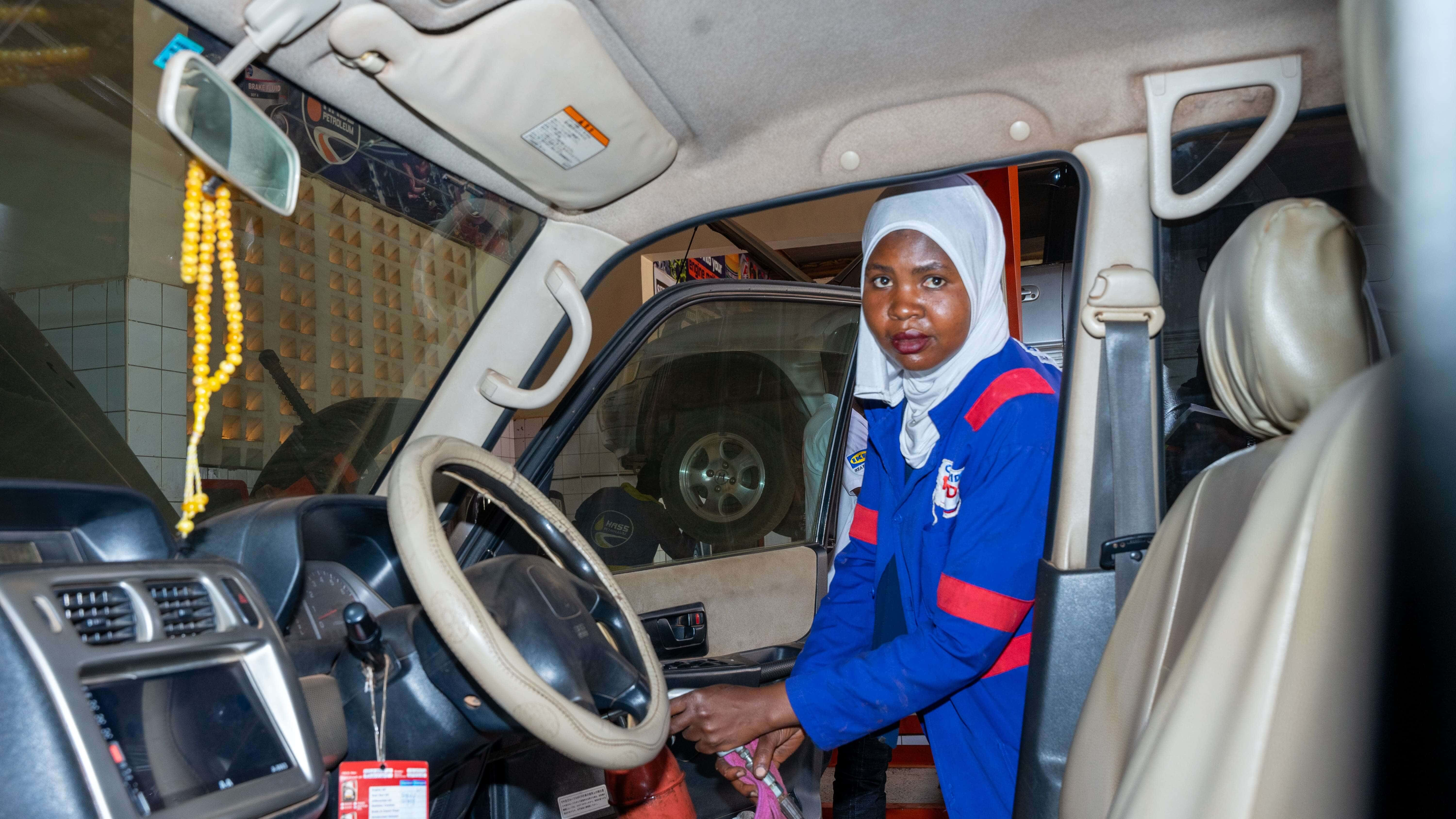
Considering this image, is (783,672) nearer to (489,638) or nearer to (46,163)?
(489,638)

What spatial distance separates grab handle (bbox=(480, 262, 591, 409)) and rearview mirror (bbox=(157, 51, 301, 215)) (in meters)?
0.54

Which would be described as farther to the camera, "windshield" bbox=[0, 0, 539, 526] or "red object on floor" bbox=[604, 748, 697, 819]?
"red object on floor" bbox=[604, 748, 697, 819]

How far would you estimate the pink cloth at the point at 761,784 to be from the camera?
1952mm

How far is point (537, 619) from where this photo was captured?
4.06 feet

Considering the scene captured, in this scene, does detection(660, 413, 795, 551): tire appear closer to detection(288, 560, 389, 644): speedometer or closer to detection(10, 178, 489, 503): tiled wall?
detection(10, 178, 489, 503): tiled wall

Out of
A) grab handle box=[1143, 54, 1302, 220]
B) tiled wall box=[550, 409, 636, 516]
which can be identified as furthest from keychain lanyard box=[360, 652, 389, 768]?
grab handle box=[1143, 54, 1302, 220]

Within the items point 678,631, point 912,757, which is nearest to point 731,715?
point 678,631

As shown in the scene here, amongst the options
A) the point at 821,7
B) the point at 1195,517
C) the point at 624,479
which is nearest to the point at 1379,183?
the point at 1195,517

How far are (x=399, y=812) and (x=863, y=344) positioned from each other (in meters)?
1.48

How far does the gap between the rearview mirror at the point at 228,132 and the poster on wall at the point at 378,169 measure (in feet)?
Result: 0.17

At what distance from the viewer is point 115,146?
1.37 metres

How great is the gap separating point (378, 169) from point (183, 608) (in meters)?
0.78

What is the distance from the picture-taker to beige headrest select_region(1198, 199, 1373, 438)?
2.71 feet

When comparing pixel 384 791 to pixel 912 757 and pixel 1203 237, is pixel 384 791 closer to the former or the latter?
pixel 1203 237
